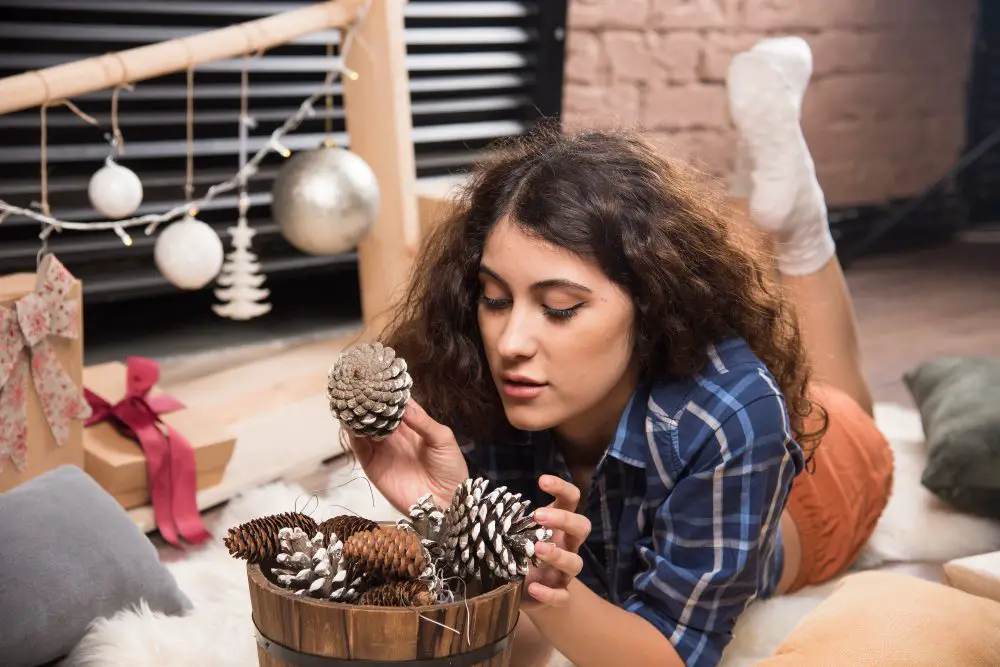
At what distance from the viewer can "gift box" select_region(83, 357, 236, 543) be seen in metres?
1.91

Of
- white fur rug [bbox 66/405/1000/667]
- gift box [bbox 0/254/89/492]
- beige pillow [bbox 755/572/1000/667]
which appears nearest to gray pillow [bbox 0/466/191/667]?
white fur rug [bbox 66/405/1000/667]

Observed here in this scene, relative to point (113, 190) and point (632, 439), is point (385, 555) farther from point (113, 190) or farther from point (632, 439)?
point (113, 190)

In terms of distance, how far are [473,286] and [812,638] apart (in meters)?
0.58

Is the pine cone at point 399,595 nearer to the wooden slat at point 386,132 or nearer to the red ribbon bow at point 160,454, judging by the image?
the red ribbon bow at point 160,454

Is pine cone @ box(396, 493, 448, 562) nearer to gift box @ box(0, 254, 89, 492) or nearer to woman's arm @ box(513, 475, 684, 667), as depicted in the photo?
woman's arm @ box(513, 475, 684, 667)

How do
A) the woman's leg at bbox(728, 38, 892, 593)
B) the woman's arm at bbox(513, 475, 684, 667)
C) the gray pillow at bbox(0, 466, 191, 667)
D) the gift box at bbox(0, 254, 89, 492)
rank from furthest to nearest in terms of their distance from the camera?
1. the woman's leg at bbox(728, 38, 892, 593)
2. the gift box at bbox(0, 254, 89, 492)
3. the gray pillow at bbox(0, 466, 191, 667)
4. the woman's arm at bbox(513, 475, 684, 667)

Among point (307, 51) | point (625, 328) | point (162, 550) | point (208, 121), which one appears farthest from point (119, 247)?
point (625, 328)

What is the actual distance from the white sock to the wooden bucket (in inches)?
51.6

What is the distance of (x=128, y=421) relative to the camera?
199 cm

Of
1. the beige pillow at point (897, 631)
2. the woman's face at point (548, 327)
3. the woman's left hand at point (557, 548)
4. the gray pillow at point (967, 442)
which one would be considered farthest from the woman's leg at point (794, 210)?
the woman's left hand at point (557, 548)

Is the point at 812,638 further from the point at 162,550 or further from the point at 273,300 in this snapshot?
the point at 273,300

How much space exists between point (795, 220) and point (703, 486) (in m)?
1.00

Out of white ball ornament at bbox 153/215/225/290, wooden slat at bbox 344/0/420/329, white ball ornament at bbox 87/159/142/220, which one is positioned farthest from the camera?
wooden slat at bbox 344/0/420/329

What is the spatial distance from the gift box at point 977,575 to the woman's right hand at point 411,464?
0.74m
